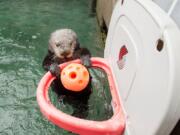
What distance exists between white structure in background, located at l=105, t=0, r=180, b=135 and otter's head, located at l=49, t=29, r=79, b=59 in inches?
17.6

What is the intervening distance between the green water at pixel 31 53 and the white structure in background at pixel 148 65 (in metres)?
0.93

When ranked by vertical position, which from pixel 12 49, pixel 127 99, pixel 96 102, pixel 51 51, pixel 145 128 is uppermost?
pixel 145 128

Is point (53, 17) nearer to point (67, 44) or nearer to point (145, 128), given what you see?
point (67, 44)

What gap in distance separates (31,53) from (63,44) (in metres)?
1.58

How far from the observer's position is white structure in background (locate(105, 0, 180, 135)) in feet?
4.84

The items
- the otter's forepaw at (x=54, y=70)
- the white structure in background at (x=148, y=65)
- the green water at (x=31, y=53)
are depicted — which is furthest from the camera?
the green water at (x=31, y=53)

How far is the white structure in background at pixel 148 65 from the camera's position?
1477mm

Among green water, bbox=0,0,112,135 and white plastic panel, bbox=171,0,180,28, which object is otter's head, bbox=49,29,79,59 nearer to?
green water, bbox=0,0,112,135

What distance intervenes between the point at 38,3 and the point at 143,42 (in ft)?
13.6

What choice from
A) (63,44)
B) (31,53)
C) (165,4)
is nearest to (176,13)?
(165,4)

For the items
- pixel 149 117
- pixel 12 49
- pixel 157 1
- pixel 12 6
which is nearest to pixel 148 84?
pixel 149 117

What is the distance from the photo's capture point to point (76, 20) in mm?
5074

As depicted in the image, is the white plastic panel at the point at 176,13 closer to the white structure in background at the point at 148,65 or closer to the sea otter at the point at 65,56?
the white structure in background at the point at 148,65

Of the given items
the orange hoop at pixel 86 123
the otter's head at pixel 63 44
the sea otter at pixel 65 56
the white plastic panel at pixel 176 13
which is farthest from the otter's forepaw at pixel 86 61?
the white plastic panel at pixel 176 13
